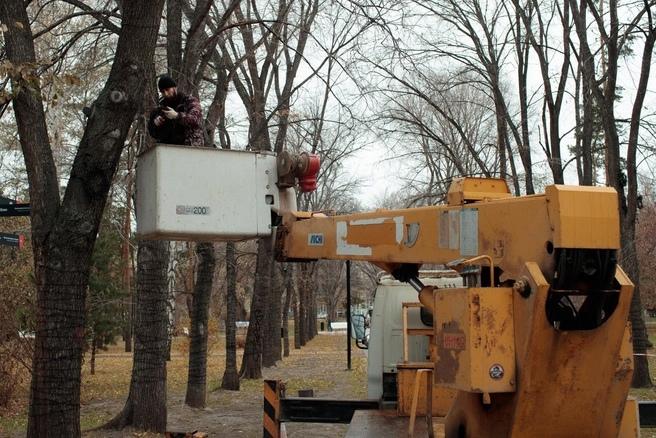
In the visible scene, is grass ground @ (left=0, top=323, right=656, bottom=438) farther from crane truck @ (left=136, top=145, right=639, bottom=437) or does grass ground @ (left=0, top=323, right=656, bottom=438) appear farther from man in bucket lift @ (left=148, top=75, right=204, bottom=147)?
crane truck @ (left=136, top=145, right=639, bottom=437)

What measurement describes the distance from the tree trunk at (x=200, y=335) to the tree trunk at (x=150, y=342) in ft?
13.8

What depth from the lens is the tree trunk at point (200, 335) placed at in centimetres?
1630

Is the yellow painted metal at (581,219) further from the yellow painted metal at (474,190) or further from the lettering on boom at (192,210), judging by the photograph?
the lettering on boom at (192,210)

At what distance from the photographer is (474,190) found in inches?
213

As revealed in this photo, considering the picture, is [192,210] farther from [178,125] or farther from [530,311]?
[530,311]

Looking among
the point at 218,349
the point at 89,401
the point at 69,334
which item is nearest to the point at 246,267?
the point at 218,349

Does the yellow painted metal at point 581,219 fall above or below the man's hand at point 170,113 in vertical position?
below

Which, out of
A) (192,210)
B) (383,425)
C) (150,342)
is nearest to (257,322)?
(150,342)

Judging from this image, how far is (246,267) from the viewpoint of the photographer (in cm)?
5212

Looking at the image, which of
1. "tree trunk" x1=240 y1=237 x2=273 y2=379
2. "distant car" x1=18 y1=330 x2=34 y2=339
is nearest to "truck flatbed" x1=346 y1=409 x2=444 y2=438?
"distant car" x1=18 y1=330 x2=34 y2=339

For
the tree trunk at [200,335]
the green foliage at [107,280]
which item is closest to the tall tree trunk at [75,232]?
the tree trunk at [200,335]

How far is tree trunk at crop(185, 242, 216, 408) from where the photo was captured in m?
16.3

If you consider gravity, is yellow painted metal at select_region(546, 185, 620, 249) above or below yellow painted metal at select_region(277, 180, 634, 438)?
above

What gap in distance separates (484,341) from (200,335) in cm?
1250
